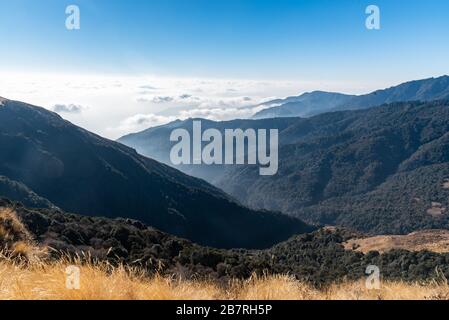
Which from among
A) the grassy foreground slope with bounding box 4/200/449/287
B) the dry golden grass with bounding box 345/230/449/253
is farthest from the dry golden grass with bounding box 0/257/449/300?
the dry golden grass with bounding box 345/230/449/253

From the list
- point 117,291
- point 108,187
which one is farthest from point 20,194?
point 117,291

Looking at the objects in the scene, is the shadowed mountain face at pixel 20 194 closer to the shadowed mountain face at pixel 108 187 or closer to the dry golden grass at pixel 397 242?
the shadowed mountain face at pixel 108 187

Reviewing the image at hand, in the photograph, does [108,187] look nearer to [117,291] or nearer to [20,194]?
[20,194]

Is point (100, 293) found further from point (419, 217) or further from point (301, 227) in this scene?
point (419, 217)

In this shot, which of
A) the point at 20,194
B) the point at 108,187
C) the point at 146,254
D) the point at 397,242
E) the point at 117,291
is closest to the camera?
the point at 117,291

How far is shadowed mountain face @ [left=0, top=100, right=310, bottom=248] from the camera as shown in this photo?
109 metres

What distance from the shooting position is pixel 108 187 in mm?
118062

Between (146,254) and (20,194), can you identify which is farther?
(20,194)

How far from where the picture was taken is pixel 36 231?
22781mm

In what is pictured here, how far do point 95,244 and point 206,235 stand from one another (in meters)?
96.8

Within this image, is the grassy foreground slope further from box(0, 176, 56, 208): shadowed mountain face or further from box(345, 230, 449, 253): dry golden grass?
box(0, 176, 56, 208): shadowed mountain face

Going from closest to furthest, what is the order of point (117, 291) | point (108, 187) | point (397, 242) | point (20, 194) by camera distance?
point (117, 291)
point (397, 242)
point (20, 194)
point (108, 187)

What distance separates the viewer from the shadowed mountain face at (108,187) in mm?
109438
